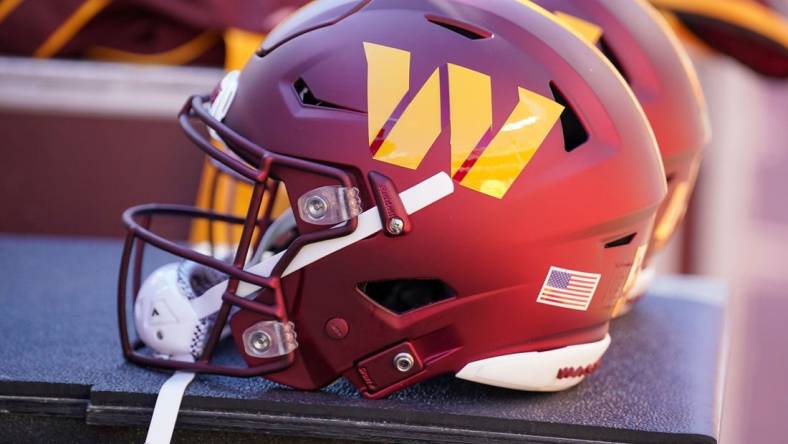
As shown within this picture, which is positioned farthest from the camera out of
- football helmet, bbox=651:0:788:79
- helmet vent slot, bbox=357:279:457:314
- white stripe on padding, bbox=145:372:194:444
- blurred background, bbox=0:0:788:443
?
football helmet, bbox=651:0:788:79

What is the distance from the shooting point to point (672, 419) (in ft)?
3.07

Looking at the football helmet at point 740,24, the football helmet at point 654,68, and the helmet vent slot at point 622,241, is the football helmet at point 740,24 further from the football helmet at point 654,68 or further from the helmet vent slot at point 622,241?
the helmet vent slot at point 622,241

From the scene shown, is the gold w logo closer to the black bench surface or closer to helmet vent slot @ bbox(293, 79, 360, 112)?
helmet vent slot @ bbox(293, 79, 360, 112)

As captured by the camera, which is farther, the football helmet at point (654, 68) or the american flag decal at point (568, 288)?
the football helmet at point (654, 68)

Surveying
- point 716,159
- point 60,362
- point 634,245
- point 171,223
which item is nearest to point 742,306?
point 716,159

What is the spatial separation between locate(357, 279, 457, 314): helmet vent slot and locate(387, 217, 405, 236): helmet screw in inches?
5.5

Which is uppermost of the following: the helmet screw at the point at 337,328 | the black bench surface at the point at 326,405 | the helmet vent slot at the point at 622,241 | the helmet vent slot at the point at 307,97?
the helmet vent slot at the point at 307,97

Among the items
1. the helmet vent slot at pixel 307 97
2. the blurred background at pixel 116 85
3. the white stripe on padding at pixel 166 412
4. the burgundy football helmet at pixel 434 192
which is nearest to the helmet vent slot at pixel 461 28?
the burgundy football helmet at pixel 434 192

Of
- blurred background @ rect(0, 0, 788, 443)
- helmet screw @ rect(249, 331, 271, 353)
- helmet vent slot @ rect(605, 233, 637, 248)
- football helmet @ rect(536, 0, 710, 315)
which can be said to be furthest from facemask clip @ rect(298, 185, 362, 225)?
blurred background @ rect(0, 0, 788, 443)

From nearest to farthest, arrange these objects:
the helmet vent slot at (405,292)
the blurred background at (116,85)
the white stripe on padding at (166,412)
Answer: the white stripe on padding at (166,412)
the helmet vent slot at (405,292)
the blurred background at (116,85)

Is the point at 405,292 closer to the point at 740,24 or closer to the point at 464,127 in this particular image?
the point at 464,127

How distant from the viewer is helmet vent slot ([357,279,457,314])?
3.40 ft

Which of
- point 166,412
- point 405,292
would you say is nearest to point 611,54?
point 405,292

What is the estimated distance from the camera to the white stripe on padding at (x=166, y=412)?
2.89ft
